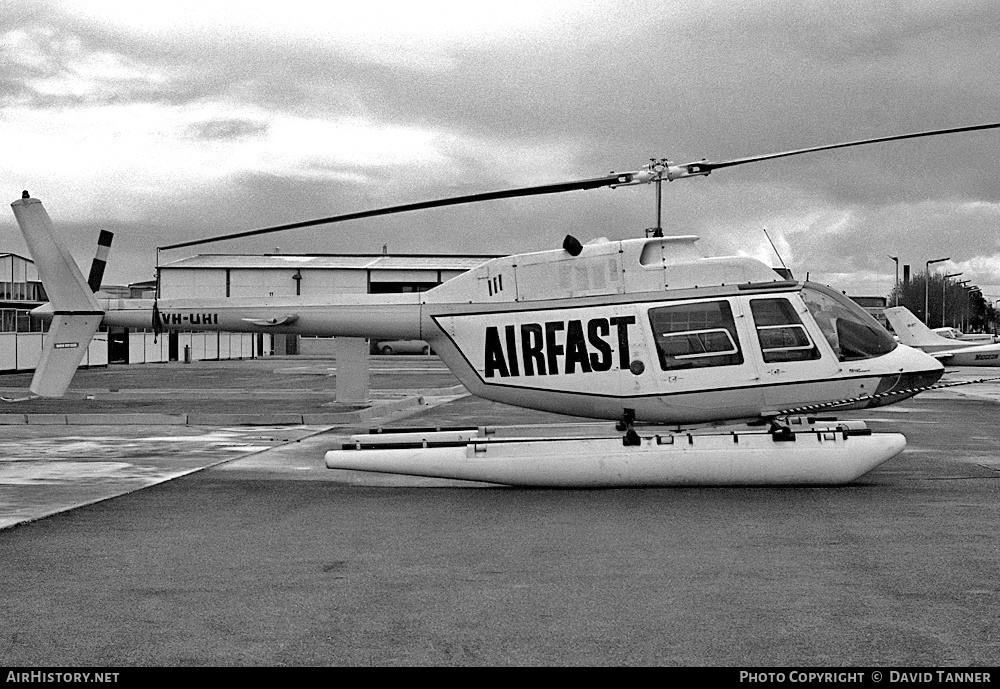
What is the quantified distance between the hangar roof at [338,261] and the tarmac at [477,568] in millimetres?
68087

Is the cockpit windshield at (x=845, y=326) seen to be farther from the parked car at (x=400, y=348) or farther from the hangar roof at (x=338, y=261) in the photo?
the hangar roof at (x=338, y=261)

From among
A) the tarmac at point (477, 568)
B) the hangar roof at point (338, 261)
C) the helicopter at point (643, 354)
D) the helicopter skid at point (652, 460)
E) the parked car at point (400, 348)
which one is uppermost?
the hangar roof at point (338, 261)

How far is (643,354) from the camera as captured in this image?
13297 mm

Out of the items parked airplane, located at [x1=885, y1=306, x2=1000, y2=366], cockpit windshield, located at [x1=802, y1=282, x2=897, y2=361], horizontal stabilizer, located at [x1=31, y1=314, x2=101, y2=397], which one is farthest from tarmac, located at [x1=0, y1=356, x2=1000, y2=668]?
parked airplane, located at [x1=885, y1=306, x2=1000, y2=366]

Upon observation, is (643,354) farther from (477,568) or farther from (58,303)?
(58,303)

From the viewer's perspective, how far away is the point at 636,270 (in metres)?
13.6

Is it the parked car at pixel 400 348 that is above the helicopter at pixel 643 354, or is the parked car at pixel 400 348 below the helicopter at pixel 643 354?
above

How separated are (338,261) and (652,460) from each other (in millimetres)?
75934

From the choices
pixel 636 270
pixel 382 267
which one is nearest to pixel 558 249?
pixel 636 270

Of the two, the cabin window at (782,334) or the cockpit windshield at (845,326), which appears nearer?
the cabin window at (782,334)

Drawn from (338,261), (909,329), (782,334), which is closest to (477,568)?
(782,334)

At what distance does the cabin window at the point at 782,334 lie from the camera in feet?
43.0

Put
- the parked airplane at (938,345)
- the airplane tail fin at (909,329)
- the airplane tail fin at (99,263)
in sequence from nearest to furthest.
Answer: the airplane tail fin at (99,263), the parked airplane at (938,345), the airplane tail fin at (909,329)

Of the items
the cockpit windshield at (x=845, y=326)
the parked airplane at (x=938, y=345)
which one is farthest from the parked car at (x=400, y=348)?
the cockpit windshield at (x=845, y=326)
